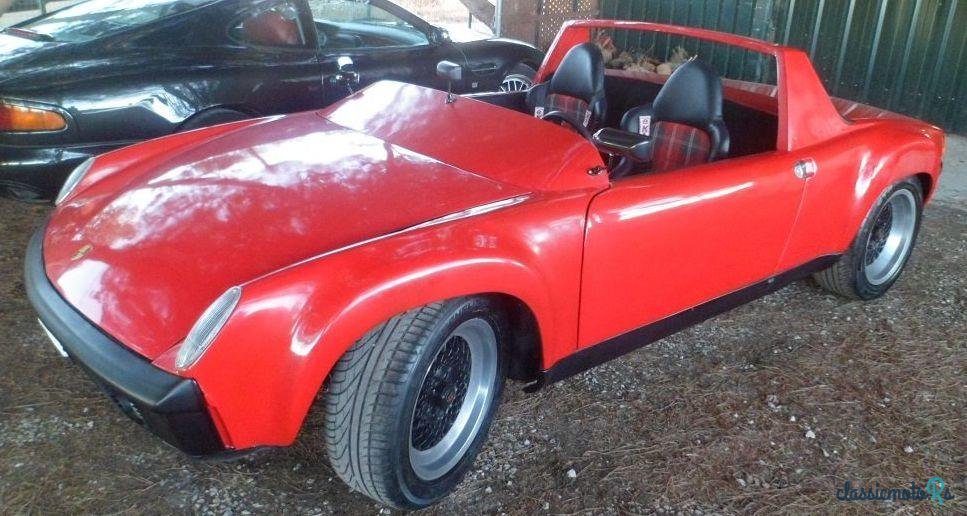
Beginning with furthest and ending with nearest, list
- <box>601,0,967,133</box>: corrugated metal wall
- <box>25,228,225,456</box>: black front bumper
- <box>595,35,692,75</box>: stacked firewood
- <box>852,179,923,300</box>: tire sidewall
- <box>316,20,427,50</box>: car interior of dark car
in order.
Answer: <box>595,35,692,75</box>: stacked firewood
<box>601,0,967,133</box>: corrugated metal wall
<box>316,20,427,50</box>: car interior of dark car
<box>852,179,923,300</box>: tire sidewall
<box>25,228,225,456</box>: black front bumper

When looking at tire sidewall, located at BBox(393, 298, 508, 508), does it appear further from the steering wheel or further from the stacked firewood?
the stacked firewood

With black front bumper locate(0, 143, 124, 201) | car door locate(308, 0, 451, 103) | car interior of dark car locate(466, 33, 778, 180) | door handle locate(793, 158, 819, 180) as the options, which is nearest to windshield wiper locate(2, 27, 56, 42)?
black front bumper locate(0, 143, 124, 201)

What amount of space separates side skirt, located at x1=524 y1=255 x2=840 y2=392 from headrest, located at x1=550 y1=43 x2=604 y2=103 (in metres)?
1.18

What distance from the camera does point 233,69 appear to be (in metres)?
4.27

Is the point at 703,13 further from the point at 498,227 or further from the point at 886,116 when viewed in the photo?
the point at 498,227

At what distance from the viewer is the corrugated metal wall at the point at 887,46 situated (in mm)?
6664

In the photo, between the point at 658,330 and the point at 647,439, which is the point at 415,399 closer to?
the point at 647,439

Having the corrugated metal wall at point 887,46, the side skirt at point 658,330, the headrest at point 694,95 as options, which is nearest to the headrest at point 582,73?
the headrest at point 694,95

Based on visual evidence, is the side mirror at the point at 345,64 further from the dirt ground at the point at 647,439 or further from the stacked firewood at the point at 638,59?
the stacked firewood at the point at 638,59

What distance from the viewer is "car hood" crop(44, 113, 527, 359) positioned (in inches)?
76.5

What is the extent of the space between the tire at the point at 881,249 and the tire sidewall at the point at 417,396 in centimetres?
202

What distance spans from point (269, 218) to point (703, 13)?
23.7 ft

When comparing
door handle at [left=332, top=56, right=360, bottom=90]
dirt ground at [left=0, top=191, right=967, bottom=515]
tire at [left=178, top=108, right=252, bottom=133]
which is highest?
door handle at [left=332, top=56, right=360, bottom=90]

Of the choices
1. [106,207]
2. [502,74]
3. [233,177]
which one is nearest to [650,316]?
[233,177]
